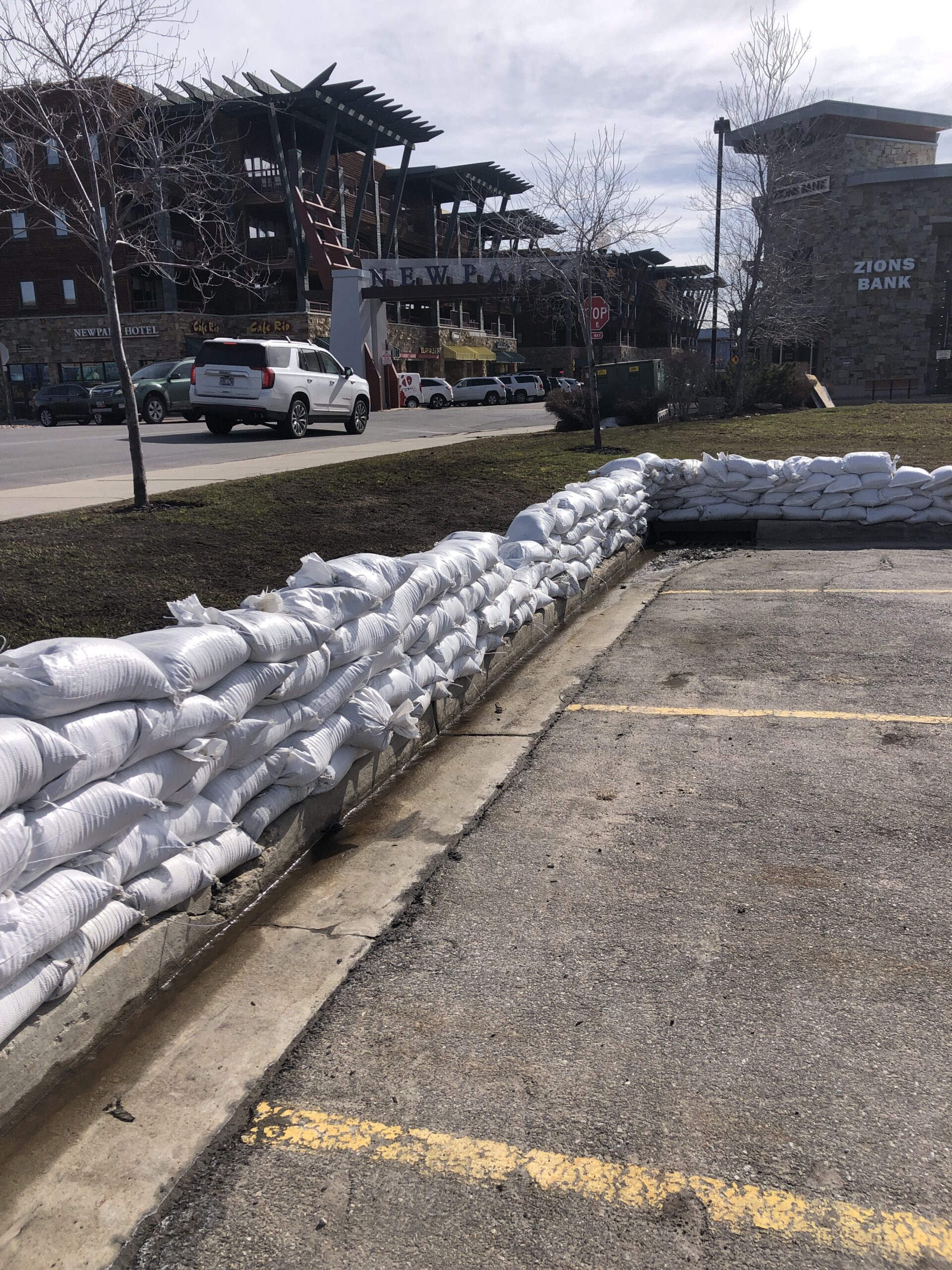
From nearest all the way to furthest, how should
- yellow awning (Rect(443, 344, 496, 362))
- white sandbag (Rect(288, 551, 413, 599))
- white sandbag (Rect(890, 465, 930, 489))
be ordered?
white sandbag (Rect(288, 551, 413, 599)) < white sandbag (Rect(890, 465, 930, 489)) < yellow awning (Rect(443, 344, 496, 362))

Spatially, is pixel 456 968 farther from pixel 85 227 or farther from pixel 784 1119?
pixel 85 227

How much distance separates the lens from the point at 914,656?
6035 mm

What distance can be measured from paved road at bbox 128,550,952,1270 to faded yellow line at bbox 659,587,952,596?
10.9ft

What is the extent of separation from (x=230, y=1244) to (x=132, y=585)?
4.95 metres

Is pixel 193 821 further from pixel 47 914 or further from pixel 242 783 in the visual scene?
pixel 47 914

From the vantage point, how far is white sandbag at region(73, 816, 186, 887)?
8.73ft

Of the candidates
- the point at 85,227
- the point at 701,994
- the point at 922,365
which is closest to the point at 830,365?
the point at 922,365

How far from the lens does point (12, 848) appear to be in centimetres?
232

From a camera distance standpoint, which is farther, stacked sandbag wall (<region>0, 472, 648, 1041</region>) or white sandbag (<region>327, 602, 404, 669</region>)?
white sandbag (<region>327, 602, 404, 669</region>)

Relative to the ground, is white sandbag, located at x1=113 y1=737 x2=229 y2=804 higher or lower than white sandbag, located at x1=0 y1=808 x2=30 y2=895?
lower

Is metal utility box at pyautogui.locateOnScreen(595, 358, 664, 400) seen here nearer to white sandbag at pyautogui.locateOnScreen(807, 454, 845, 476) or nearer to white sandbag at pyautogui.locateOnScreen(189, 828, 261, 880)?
white sandbag at pyautogui.locateOnScreen(807, 454, 845, 476)

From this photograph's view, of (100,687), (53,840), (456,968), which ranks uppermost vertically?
(100,687)

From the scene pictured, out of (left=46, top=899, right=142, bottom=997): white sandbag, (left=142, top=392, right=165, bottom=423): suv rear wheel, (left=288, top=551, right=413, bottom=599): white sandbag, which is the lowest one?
(left=46, top=899, right=142, bottom=997): white sandbag

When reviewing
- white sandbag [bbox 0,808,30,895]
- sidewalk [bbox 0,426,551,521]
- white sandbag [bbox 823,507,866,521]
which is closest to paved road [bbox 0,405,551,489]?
sidewalk [bbox 0,426,551,521]
